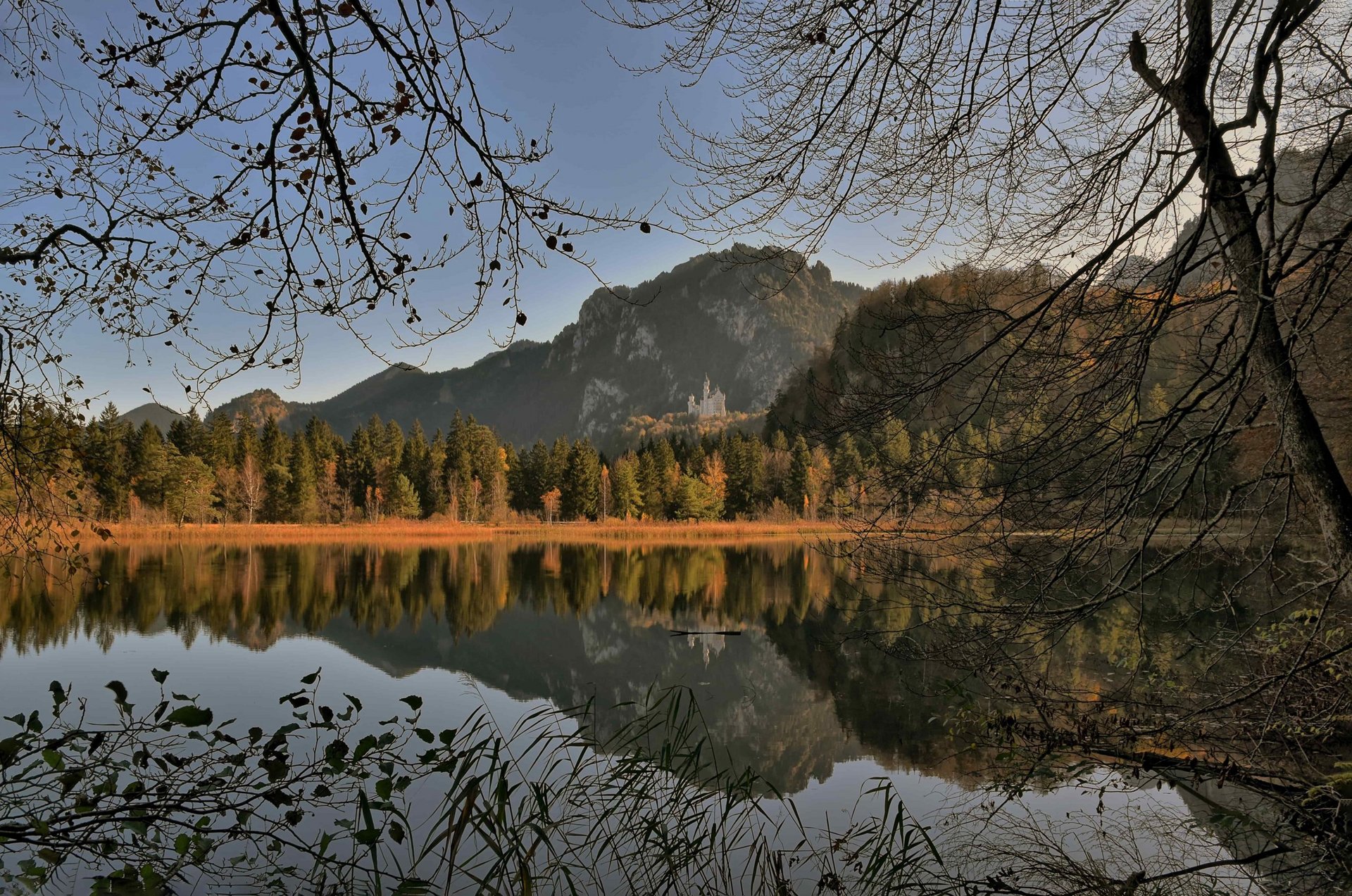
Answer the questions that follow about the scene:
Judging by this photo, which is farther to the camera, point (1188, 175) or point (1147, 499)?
point (1147, 499)

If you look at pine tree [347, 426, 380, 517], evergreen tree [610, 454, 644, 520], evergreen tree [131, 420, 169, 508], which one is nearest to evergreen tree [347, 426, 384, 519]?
pine tree [347, 426, 380, 517]

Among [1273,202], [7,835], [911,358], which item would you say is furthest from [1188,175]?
[7,835]

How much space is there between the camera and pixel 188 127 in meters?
3.14

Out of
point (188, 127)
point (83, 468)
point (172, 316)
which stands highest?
point (188, 127)

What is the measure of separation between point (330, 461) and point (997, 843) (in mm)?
54597

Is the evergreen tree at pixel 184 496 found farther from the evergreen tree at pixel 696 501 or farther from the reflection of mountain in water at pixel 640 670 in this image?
the evergreen tree at pixel 696 501

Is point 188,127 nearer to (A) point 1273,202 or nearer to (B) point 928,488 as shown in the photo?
(B) point 928,488

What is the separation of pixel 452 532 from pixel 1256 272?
48.9 metres

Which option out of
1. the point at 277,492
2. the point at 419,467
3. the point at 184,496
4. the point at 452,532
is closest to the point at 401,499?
the point at 419,467

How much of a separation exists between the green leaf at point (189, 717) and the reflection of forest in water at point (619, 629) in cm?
149

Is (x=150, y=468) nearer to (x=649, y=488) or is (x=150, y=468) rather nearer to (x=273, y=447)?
(x=273, y=447)

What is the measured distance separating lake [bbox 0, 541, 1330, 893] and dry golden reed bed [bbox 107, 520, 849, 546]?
Answer: 41.0ft

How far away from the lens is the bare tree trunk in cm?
360

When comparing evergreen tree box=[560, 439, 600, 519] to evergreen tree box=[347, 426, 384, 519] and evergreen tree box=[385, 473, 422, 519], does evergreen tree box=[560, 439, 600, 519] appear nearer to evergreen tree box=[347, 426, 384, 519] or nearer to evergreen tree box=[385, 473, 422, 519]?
evergreen tree box=[385, 473, 422, 519]
